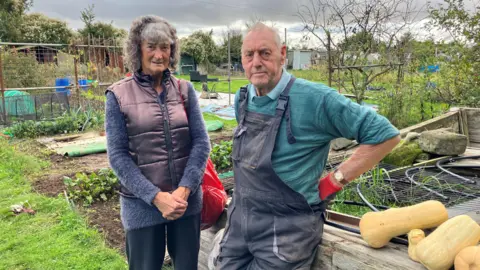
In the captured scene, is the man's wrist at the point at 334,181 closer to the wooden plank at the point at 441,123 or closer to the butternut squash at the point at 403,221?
the butternut squash at the point at 403,221

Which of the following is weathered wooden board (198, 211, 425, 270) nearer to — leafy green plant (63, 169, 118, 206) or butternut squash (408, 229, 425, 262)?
butternut squash (408, 229, 425, 262)

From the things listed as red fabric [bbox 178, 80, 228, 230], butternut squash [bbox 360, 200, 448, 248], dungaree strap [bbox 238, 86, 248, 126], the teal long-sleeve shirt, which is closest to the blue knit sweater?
red fabric [bbox 178, 80, 228, 230]

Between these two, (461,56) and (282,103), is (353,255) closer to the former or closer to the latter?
(282,103)

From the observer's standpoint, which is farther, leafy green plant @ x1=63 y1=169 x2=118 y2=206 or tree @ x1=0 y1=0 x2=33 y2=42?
tree @ x1=0 y1=0 x2=33 y2=42

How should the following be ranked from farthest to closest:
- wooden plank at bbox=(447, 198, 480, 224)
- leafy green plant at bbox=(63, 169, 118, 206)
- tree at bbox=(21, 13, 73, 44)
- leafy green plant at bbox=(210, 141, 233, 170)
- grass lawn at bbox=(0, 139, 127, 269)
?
tree at bbox=(21, 13, 73, 44) → leafy green plant at bbox=(210, 141, 233, 170) → leafy green plant at bbox=(63, 169, 118, 206) → grass lawn at bbox=(0, 139, 127, 269) → wooden plank at bbox=(447, 198, 480, 224)

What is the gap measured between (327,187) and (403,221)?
0.39 metres

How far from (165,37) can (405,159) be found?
3180mm

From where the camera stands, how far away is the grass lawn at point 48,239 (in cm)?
353

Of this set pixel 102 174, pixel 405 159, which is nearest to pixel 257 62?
pixel 405 159

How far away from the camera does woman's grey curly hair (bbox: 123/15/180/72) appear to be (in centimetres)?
216

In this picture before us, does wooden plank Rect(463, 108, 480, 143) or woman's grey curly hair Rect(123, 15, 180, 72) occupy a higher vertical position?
woman's grey curly hair Rect(123, 15, 180, 72)

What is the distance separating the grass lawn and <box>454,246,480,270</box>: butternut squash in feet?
8.90

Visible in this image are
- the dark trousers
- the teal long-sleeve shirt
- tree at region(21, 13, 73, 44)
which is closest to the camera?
the teal long-sleeve shirt

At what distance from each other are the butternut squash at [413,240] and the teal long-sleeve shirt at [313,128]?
435 millimetres
